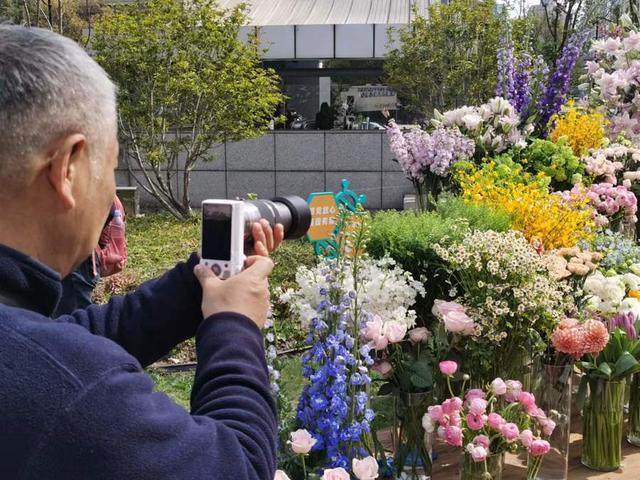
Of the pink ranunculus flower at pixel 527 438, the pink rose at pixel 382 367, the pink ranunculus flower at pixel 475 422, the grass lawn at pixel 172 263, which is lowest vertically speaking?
the grass lawn at pixel 172 263

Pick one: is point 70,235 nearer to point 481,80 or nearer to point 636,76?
point 636,76

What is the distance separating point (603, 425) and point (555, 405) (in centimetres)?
20

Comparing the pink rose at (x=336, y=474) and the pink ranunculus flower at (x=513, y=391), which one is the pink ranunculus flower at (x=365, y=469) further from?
the pink ranunculus flower at (x=513, y=391)

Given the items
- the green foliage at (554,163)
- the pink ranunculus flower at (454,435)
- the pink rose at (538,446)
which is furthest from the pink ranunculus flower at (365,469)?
the green foliage at (554,163)

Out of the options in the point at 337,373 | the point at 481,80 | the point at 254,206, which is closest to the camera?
the point at 254,206

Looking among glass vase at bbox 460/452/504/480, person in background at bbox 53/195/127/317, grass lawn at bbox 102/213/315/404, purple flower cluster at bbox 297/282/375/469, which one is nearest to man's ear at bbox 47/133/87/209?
purple flower cluster at bbox 297/282/375/469

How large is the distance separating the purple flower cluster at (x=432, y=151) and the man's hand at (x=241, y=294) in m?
2.55

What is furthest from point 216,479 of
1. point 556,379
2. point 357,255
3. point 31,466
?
point 556,379

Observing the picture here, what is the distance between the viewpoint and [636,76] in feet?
14.5

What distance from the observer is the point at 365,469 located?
1.74 metres

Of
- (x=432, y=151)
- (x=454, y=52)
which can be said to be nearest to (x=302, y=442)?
(x=432, y=151)

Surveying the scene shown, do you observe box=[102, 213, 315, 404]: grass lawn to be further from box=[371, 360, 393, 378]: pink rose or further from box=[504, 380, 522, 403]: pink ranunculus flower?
box=[504, 380, 522, 403]: pink ranunculus flower

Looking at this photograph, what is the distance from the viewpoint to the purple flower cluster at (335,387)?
5.89ft

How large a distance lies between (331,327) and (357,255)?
0.21 m
